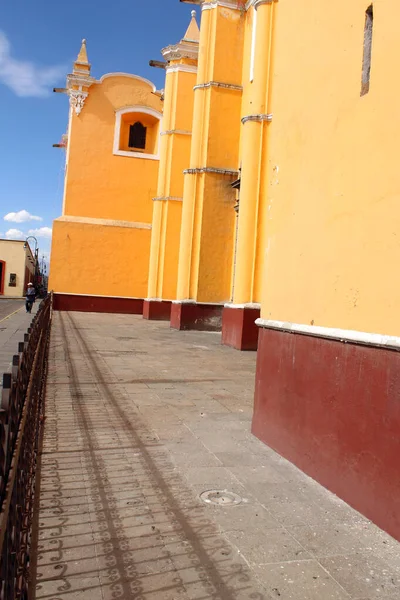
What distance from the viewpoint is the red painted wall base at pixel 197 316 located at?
611 inches

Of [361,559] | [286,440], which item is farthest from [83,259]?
[361,559]

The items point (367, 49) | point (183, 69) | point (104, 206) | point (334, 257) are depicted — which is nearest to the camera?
point (367, 49)

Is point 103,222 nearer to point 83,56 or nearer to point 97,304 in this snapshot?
point 97,304

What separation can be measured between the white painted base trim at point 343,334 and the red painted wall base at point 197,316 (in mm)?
10769

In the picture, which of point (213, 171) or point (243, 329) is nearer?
point (243, 329)

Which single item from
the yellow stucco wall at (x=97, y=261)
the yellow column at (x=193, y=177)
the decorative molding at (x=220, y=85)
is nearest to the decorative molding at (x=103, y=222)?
the yellow stucco wall at (x=97, y=261)

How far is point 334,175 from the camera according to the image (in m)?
3.94

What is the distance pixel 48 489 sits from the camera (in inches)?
140

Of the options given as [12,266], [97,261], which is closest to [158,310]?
[97,261]

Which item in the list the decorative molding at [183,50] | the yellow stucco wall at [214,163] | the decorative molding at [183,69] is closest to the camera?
the yellow stucco wall at [214,163]

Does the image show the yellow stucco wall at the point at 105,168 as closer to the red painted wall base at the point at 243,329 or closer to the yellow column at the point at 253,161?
the yellow column at the point at 253,161

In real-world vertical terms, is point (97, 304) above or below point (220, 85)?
below

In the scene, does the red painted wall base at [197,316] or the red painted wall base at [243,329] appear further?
the red painted wall base at [197,316]

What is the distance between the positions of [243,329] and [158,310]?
8312 millimetres
